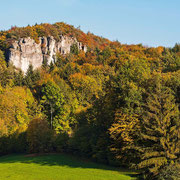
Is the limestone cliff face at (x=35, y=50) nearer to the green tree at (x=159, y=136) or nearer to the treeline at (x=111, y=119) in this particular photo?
the treeline at (x=111, y=119)

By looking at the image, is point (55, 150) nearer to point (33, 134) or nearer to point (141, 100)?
point (33, 134)

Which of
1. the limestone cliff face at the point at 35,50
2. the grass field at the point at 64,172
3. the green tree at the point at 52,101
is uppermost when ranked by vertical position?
the limestone cliff face at the point at 35,50

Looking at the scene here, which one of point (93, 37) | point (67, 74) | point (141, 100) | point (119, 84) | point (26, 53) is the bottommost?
point (141, 100)

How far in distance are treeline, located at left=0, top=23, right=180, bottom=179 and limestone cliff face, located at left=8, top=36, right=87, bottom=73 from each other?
27172 millimetres

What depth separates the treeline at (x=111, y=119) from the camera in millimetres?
22484

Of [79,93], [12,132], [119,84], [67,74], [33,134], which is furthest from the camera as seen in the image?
[67,74]

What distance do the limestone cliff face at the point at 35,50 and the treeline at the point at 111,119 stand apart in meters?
27.2

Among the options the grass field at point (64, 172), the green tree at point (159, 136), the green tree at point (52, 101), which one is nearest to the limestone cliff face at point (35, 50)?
the green tree at point (52, 101)

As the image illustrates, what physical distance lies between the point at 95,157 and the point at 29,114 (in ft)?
121

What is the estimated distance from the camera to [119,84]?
3241 centimetres

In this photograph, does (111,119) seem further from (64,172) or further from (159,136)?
(159,136)

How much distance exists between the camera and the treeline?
22.5 m

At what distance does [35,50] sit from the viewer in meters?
121

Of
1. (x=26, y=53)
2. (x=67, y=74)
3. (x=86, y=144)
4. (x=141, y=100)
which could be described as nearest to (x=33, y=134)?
(x=86, y=144)
